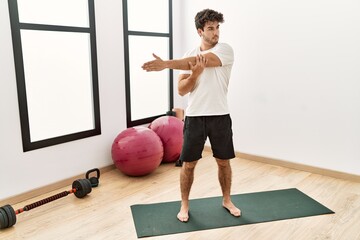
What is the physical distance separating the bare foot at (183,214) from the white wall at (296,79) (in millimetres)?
1541

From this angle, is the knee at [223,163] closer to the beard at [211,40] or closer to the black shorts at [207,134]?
the black shorts at [207,134]

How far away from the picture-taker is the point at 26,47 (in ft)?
8.62

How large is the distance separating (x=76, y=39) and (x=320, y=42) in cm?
229

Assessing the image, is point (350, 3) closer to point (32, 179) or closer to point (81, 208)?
point (81, 208)

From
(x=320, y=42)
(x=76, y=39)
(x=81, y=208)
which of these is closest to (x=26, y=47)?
(x=76, y=39)

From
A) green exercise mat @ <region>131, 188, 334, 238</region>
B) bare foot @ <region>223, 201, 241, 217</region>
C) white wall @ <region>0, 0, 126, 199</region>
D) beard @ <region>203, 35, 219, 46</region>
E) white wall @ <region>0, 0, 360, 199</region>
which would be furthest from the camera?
white wall @ <region>0, 0, 360, 199</region>

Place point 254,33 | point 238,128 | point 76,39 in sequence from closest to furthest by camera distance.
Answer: point 76,39
point 254,33
point 238,128

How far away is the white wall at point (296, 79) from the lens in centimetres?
296

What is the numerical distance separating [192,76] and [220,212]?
1.08 metres

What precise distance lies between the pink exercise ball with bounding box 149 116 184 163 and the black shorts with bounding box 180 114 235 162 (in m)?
1.17

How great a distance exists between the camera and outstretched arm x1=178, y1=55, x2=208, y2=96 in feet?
6.62

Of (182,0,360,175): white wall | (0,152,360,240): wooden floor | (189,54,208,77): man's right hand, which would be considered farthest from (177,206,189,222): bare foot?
(182,0,360,175): white wall

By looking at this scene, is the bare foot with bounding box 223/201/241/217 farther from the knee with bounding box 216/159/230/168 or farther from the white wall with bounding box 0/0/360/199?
the white wall with bounding box 0/0/360/199

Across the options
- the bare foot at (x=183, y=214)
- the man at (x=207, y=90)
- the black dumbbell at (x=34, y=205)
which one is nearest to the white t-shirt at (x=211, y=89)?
the man at (x=207, y=90)
